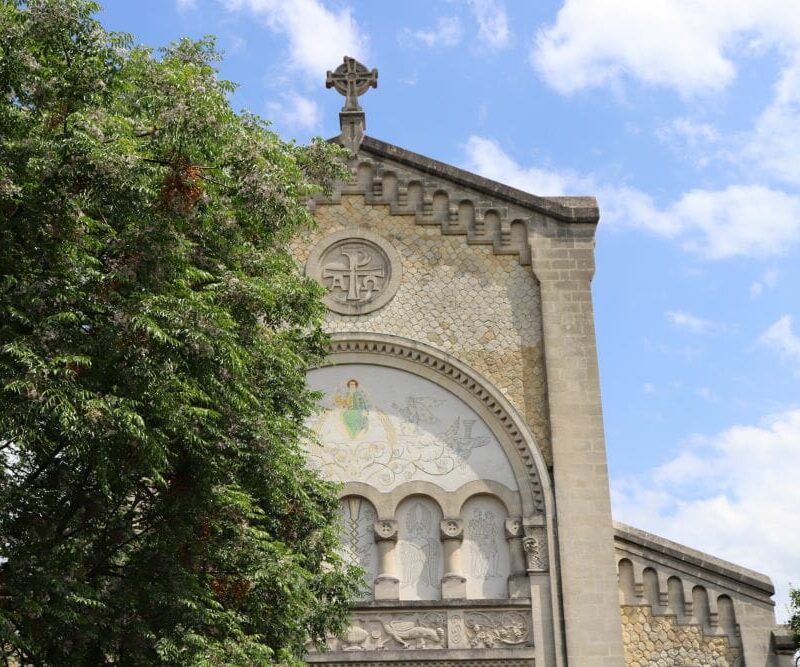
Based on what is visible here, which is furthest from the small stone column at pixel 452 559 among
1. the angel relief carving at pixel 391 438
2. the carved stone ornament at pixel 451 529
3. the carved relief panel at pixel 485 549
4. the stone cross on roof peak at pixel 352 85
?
the stone cross on roof peak at pixel 352 85

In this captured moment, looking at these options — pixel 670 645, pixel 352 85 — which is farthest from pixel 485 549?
pixel 352 85

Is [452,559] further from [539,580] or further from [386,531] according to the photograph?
[539,580]

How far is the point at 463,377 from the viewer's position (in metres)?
19.7

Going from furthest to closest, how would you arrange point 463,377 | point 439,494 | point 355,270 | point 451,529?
1. point 355,270
2. point 463,377
3. point 439,494
4. point 451,529

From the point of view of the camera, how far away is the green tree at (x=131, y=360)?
10.3m

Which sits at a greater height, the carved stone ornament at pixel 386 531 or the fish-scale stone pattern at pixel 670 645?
the carved stone ornament at pixel 386 531

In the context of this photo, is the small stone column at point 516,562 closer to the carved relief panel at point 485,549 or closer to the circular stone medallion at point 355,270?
the carved relief panel at point 485,549

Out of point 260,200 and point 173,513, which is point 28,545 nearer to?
point 173,513

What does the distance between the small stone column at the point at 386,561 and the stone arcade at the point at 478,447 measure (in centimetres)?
3

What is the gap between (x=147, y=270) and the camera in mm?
10836

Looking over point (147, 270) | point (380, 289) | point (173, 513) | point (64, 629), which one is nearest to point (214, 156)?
point (147, 270)

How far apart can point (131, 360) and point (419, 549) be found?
9.45m

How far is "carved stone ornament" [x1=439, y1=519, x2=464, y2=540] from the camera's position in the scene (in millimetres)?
Result: 18688

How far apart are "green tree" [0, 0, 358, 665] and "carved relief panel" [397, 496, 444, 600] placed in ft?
19.2
